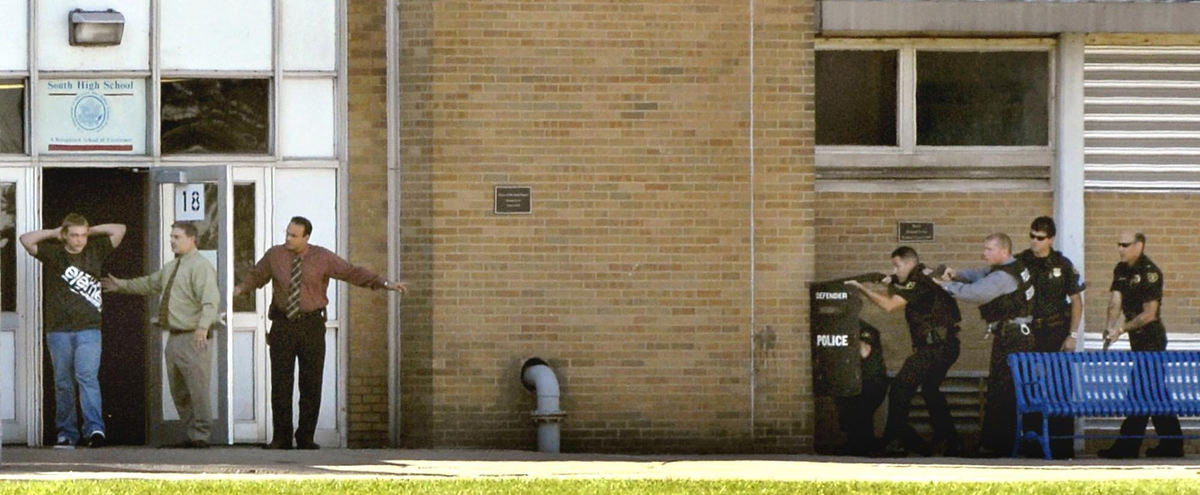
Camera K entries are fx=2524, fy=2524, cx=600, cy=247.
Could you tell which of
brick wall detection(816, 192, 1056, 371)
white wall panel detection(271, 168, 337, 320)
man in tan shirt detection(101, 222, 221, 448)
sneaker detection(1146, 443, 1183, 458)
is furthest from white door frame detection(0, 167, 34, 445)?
sneaker detection(1146, 443, 1183, 458)

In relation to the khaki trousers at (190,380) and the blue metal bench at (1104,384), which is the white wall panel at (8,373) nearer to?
the khaki trousers at (190,380)

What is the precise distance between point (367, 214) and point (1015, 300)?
4660mm

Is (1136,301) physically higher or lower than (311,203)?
lower

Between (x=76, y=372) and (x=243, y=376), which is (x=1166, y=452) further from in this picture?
(x=76, y=372)

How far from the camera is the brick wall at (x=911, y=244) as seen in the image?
1817 cm

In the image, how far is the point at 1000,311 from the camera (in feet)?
59.3

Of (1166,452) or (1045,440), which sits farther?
(1166,452)

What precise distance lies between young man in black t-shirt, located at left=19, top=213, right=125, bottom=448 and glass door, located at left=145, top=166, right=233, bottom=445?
1.42 ft

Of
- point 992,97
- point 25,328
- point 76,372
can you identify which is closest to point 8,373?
point 25,328

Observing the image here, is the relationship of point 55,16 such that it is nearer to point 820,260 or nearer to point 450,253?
point 450,253

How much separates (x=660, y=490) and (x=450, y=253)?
4.31m

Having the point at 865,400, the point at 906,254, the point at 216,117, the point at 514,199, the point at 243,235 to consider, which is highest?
the point at 216,117

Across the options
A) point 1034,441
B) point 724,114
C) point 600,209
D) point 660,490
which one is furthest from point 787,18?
point 660,490

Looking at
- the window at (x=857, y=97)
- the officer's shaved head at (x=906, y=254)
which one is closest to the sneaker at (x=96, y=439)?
the window at (x=857, y=97)
